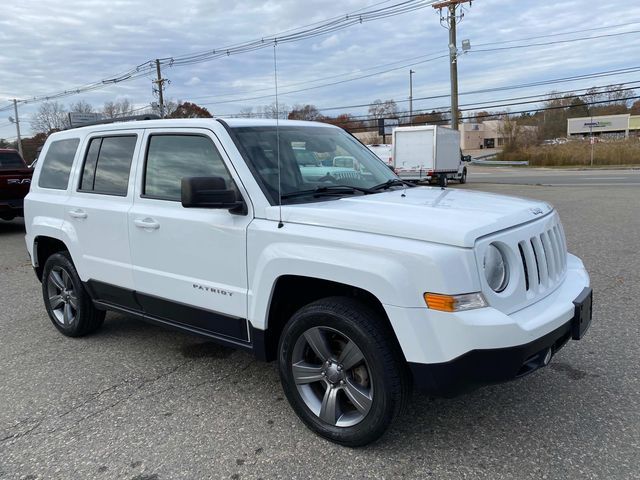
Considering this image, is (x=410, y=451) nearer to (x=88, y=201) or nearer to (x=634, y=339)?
(x=634, y=339)

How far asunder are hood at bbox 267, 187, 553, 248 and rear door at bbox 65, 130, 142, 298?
1492 mm

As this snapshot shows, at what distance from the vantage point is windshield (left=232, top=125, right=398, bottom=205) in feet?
11.1

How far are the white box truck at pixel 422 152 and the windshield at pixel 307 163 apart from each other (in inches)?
781

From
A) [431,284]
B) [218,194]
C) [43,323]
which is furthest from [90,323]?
[431,284]

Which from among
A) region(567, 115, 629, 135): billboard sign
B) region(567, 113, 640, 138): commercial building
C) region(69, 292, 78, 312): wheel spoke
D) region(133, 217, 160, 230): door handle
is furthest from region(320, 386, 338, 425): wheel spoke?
region(567, 115, 629, 135): billboard sign

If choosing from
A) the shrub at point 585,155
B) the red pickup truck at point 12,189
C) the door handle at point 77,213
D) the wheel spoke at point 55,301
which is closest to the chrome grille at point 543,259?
the door handle at point 77,213

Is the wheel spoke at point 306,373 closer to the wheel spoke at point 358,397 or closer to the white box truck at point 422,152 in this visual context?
the wheel spoke at point 358,397

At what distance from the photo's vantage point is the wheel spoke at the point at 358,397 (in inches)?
113

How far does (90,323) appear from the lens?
15.8 feet

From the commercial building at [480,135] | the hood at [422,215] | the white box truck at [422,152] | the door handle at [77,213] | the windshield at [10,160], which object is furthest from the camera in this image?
the commercial building at [480,135]

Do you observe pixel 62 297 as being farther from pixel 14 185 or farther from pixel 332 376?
pixel 14 185

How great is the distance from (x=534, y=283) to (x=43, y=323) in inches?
→ 187

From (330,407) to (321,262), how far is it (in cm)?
85

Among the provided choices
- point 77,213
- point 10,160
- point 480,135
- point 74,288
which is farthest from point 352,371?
point 480,135
